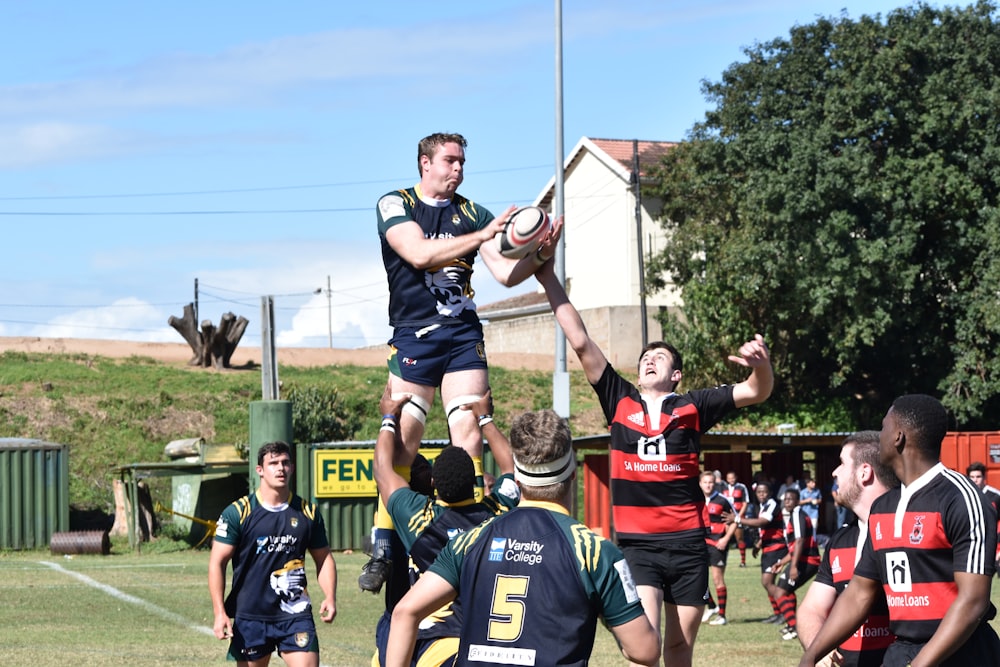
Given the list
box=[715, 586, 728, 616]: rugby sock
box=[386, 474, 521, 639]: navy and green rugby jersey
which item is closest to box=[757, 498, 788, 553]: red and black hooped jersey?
box=[715, 586, 728, 616]: rugby sock

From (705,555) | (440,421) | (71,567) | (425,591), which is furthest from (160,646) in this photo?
(440,421)

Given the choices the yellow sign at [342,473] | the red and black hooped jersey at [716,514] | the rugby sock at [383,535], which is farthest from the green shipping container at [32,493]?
the rugby sock at [383,535]

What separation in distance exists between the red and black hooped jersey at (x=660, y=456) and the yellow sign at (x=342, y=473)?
24.7m

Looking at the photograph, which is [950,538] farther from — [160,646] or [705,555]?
[160,646]

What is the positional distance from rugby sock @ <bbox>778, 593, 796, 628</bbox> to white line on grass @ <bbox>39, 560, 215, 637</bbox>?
7.04 m

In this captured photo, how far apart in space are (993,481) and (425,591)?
31.2m

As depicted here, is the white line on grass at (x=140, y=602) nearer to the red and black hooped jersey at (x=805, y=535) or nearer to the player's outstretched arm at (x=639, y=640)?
the red and black hooped jersey at (x=805, y=535)

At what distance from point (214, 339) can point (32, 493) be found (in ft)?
68.1

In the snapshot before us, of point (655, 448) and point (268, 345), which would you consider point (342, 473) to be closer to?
point (268, 345)

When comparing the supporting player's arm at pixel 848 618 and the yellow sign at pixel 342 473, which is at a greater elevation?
the supporting player's arm at pixel 848 618

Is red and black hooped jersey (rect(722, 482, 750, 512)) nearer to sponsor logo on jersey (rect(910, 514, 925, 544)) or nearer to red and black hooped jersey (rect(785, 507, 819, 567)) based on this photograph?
red and black hooped jersey (rect(785, 507, 819, 567))

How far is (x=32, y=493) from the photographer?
3347cm

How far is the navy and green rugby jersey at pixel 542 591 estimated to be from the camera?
4840 mm

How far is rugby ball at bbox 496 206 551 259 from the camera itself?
714 cm
